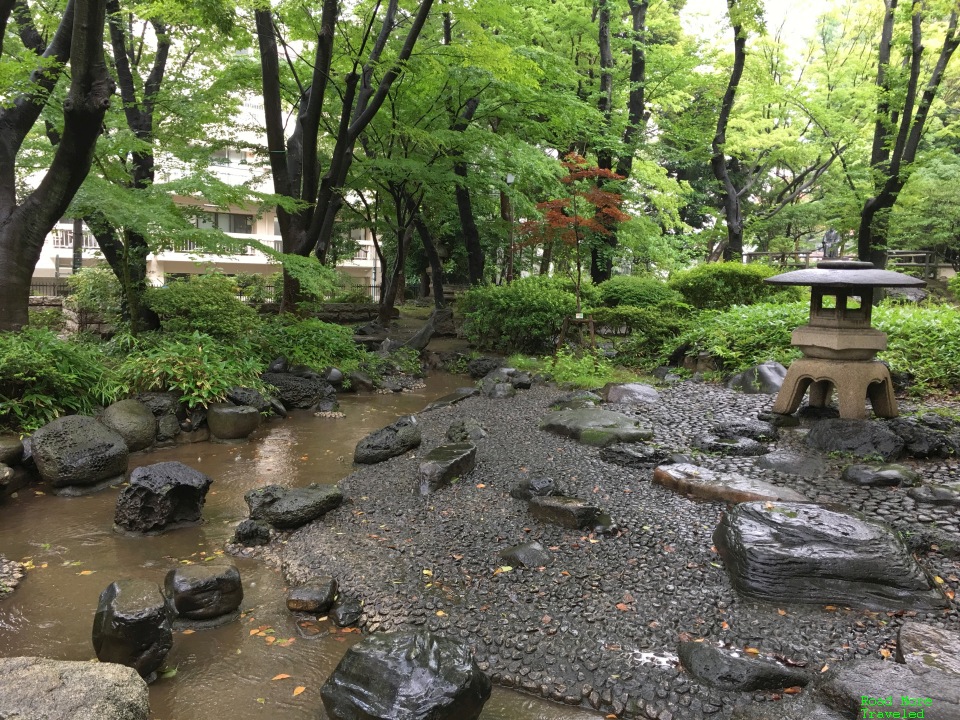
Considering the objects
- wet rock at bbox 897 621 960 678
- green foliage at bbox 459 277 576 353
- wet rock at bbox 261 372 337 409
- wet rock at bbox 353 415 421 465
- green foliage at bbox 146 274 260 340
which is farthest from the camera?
green foliage at bbox 459 277 576 353

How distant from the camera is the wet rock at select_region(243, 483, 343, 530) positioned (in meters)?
5.55

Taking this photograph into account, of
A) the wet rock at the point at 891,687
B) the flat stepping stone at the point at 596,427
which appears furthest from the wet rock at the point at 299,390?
the wet rock at the point at 891,687

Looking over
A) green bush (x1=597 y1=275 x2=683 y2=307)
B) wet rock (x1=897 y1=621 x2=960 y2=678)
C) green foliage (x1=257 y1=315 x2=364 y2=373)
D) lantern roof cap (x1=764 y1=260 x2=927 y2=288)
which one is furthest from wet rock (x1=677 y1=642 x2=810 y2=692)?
green bush (x1=597 y1=275 x2=683 y2=307)

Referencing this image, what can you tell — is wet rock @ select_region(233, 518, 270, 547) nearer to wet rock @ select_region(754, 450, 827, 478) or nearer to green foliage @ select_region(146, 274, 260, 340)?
wet rock @ select_region(754, 450, 827, 478)

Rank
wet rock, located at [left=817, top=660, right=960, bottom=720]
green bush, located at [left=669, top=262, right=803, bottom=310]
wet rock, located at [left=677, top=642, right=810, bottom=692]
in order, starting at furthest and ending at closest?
green bush, located at [left=669, top=262, right=803, bottom=310] → wet rock, located at [left=677, top=642, right=810, bottom=692] → wet rock, located at [left=817, top=660, right=960, bottom=720]

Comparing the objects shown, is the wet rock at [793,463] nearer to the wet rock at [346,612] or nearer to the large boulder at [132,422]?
the wet rock at [346,612]

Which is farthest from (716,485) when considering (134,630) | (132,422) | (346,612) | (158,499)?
(132,422)

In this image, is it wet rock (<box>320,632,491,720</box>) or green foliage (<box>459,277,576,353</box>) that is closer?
wet rock (<box>320,632,491,720</box>)

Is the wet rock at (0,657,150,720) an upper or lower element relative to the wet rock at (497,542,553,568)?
upper

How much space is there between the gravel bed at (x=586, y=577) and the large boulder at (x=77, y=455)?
255 cm

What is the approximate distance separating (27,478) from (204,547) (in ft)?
9.18

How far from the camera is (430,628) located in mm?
4023

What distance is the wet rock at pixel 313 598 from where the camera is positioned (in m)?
4.29

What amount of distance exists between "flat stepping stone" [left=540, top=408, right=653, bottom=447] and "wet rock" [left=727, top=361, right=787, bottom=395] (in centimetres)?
227
